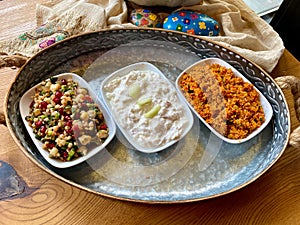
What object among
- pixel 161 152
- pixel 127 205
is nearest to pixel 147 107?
pixel 161 152

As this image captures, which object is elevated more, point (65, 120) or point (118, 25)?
point (118, 25)

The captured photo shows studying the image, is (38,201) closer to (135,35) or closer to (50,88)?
(50,88)

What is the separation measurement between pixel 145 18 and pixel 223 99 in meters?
0.45

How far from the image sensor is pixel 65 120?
2.92 ft

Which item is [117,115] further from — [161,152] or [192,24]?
[192,24]

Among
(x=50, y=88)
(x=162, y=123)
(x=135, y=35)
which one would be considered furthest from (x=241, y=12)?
(x=50, y=88)

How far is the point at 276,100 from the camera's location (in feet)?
3.09

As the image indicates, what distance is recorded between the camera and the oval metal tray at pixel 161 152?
2.77 feet

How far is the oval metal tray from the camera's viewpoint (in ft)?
2.77

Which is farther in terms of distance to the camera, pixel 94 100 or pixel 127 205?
pixel 94 100

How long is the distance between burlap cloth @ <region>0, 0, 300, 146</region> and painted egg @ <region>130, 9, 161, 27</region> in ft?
0.10

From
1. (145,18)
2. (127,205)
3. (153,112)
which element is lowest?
(127,205)

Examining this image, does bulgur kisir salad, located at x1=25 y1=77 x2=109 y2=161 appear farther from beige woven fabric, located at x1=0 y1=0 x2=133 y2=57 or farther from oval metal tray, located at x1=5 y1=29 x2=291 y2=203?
beige woven fabric, located at x1=0 y1=0 x2=133 y2=57

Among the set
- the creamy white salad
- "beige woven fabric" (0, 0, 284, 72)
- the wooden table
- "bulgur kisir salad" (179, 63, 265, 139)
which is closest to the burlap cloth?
"beige woven fabric" (0, 0, 284, 72)
